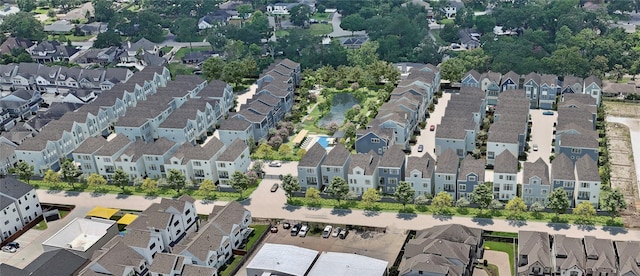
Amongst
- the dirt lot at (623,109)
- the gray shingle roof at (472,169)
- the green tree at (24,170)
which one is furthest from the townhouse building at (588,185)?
the green tree at (24,170)

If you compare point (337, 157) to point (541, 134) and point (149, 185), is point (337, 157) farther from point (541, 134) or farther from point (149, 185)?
point (541, 134)

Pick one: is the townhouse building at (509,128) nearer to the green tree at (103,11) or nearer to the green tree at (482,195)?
the green tree at (482,195)

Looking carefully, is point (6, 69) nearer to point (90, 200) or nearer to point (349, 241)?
point (90, 200)

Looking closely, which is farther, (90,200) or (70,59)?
(70,59)

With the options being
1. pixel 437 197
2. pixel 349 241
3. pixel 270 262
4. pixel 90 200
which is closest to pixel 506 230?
pixel 437 197

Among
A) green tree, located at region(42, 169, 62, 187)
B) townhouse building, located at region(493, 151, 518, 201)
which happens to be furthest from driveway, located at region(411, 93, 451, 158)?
green tree, located at region(42, 169, 62, 187)

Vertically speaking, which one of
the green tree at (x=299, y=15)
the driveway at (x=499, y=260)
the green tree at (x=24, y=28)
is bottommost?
the driveway at (x=499, y=260)

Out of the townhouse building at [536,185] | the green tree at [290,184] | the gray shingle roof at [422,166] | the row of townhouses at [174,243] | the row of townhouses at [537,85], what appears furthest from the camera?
the row of townhouses at [537,85]
